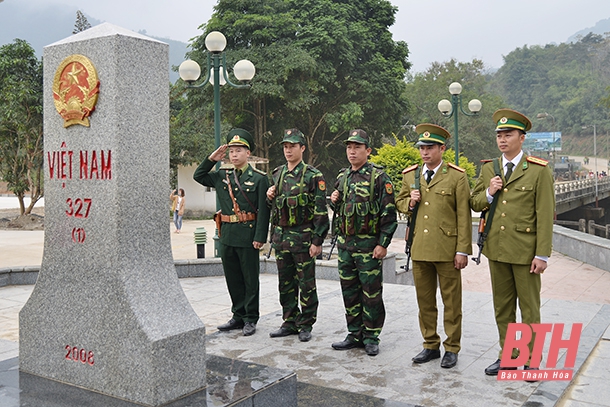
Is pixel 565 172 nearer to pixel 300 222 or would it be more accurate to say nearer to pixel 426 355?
pixel 300 222

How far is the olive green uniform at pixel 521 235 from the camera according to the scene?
4.05 m

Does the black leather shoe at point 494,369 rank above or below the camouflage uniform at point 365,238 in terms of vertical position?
below

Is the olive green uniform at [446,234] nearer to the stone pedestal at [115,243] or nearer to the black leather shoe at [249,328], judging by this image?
the black leather shoe at [249,328]

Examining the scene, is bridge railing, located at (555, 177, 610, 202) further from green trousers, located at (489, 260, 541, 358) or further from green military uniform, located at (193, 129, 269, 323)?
green trousers, located at (489, 260, 541, 358)

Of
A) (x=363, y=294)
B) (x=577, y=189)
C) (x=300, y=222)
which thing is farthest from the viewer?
(x=577, y=189)

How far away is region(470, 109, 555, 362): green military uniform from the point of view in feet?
13.3

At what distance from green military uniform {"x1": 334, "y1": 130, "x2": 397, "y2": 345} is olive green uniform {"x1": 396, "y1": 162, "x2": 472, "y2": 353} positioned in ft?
1.11

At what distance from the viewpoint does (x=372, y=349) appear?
15.8 ft

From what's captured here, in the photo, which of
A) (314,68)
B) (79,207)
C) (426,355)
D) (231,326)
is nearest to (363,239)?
(426,355)

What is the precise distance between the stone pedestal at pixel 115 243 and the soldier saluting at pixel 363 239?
68.2 inches

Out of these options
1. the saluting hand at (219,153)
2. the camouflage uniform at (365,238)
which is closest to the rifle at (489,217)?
the camouflage uniform at (365,238)

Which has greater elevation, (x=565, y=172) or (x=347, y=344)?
(x=565, y=172)

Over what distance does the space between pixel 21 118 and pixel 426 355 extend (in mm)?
18282

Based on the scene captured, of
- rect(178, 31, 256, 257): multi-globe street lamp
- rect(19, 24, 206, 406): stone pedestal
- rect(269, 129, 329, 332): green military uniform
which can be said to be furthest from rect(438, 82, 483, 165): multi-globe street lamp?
rect(19, 24, 206, 406): stone pedestal
